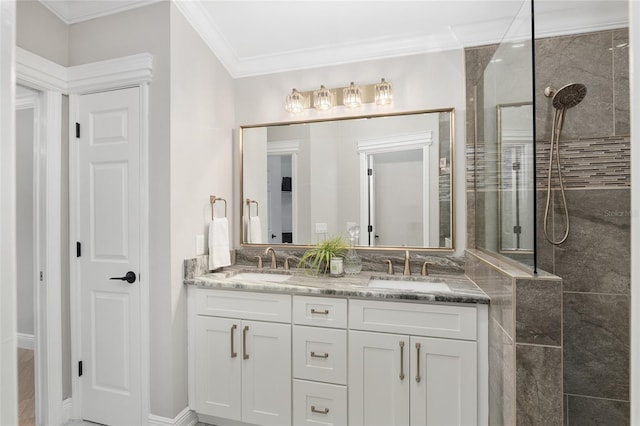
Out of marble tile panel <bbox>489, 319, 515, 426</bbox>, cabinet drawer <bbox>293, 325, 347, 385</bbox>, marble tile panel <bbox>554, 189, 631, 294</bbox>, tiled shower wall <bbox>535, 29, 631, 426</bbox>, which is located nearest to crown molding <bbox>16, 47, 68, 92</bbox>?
cabinet drawer <bbox>293, 325, 347, 385</bbox>

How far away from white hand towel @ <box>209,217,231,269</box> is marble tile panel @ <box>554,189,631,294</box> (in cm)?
211

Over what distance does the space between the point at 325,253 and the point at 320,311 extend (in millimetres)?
497

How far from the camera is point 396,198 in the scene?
90.4 inches

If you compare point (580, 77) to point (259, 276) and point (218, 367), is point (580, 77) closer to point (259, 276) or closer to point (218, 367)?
point (259, 276)

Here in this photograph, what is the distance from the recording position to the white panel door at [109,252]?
2.02 metres

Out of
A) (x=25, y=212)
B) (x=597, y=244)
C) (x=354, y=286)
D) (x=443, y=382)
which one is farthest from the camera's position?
(x=25, y=212)

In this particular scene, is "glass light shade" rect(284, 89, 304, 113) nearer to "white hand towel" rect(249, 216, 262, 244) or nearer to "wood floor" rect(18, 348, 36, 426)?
"white hand towel" rect(249, 216, 262, 244)

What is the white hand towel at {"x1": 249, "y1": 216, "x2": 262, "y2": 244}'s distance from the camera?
8.50 ft

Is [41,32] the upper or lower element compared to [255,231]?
upper

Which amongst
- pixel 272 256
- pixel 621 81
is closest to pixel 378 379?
pixel 272 256

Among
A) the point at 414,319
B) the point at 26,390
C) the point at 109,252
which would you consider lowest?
the point at 26,390

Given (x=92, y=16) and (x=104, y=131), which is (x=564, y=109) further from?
(x=92, y=16)

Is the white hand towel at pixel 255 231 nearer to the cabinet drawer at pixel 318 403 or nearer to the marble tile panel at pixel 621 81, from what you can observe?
the cabinet drawer at pixel 318 403

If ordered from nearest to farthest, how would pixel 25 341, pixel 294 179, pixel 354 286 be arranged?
pixel 354 286 < pixel 294 179 < pixel 25 341
